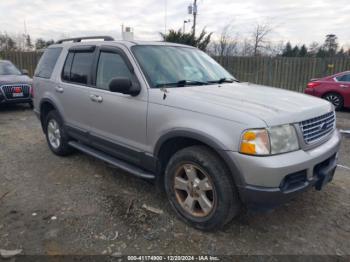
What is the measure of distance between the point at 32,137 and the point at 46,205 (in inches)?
139

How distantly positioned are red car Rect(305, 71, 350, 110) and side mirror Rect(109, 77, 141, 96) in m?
8.63

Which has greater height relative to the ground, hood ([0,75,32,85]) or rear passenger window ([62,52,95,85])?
rear passenger window ([62,52,95,85])

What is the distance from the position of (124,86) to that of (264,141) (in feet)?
5.29

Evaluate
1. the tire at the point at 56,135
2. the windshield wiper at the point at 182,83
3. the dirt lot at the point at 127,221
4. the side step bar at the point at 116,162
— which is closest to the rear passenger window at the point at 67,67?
the tire at the point at 56,135

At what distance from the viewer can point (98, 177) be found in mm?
4438

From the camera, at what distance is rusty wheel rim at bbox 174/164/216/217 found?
2.95m

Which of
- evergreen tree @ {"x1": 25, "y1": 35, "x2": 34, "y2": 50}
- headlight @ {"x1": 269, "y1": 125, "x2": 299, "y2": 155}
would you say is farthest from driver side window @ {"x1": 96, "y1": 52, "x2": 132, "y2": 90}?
evergreen tree @ {"x1": 25, "y1": 35, "x2": 34, "y2": 50}

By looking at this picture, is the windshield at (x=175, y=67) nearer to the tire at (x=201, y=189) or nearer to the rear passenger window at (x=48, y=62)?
the tire at (x=201, y=189)

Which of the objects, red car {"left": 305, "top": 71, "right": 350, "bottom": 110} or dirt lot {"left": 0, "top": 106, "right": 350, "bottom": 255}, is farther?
red car {"left": 305, "top": 71, "right": 350, "bottom": 110}

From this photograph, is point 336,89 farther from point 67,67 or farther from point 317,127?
point 67,67

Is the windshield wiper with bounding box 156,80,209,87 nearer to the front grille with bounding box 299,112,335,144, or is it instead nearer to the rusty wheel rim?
the rusty wheel rim

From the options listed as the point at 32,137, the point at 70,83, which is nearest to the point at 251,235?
the point at 70,83

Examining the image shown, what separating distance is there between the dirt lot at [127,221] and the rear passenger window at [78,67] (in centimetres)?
142

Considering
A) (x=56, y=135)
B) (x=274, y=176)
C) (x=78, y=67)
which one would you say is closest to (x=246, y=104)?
(x=274, y=176)
